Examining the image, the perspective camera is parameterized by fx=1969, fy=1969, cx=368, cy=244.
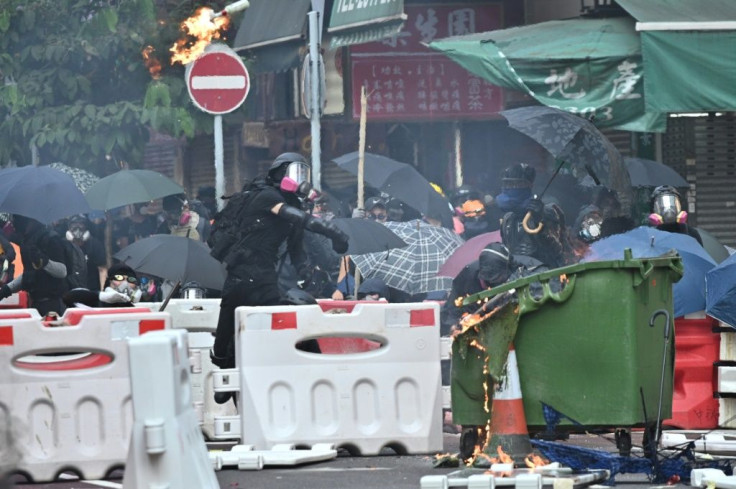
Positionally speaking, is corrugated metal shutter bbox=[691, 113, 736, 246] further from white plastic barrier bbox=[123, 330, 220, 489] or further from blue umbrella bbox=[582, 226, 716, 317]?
white plastic barrier bbox=[123, 330, 220, 489]

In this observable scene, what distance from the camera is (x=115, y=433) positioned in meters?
10.7

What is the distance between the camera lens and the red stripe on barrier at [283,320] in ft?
38.2

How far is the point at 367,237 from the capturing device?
1571cm

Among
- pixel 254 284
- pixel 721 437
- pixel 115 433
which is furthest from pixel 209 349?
pixel 721 437

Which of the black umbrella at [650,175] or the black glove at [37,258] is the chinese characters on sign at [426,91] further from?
the black glove at [37,258]

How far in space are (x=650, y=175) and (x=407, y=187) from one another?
2.52 metres

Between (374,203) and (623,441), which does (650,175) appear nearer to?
(374,203)

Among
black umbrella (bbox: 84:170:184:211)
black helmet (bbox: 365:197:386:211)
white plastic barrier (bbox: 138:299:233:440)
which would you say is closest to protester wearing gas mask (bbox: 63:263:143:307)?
white plastic barrier (bbox: 138:299:233:440)

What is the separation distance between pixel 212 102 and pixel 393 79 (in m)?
8.96

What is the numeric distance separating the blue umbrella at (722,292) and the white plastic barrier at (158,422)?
5447 mm

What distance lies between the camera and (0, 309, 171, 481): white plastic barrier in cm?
1061

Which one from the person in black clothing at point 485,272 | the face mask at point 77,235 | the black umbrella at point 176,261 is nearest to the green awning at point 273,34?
the face mask at point 77,235

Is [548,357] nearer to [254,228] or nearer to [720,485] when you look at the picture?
[720,485]

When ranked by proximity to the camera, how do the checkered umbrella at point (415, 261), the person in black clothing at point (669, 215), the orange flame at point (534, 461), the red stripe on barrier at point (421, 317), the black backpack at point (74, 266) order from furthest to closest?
the black backpack at point (74, 266)
the checkered umbrella at point (415, 261)
the person in black clothing at point (669, 215)
the red stripe on barrier at point (421, 317)
the orange flame at point (534, 461)
